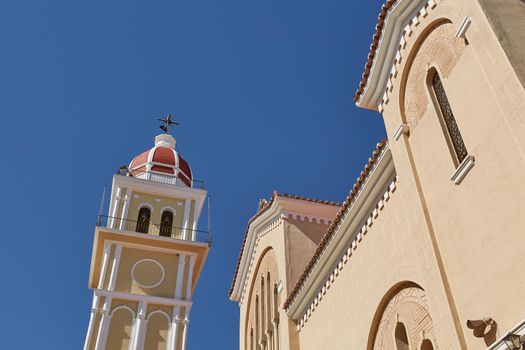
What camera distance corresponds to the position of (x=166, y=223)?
946 inches

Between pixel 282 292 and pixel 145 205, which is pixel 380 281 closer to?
pixel 282 292

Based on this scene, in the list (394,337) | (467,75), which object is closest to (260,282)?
(394,337)

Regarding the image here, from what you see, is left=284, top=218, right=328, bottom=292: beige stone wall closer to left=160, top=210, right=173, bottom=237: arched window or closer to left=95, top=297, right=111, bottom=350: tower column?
left=95, top=297, right=111, bottom=350: tower column

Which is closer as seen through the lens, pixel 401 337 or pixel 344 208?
pixel 401 337

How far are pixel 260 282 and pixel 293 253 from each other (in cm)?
256

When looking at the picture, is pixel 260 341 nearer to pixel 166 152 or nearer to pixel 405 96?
pixel 405 96

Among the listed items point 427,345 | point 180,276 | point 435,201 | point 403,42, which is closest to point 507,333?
point 435,201

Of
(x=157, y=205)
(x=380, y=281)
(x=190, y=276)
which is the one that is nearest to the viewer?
(x=380, y=281)

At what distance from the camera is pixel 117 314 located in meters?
20.0

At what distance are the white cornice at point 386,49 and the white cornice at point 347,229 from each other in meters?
1.02

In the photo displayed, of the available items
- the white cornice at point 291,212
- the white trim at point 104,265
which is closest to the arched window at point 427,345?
the white cornice at point 291,212

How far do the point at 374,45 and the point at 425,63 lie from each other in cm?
145

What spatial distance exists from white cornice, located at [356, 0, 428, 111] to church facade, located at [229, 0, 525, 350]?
2 cm

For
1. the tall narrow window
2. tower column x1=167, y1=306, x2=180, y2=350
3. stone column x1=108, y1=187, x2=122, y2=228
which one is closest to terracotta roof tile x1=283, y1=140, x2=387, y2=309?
the tall narrow window
